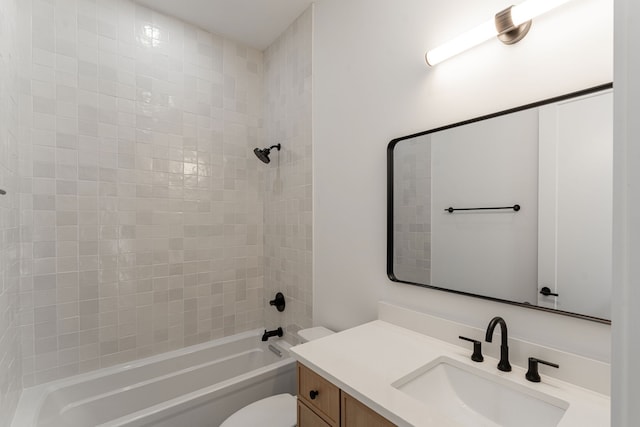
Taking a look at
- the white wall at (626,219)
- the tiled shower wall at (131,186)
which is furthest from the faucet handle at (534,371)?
the tiled shower wall at (131,186)

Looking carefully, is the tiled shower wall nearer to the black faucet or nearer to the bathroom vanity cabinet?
the bathroom vanity cabinet

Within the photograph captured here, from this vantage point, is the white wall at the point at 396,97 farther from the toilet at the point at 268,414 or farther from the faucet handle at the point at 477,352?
the toilet at the point at 268,414

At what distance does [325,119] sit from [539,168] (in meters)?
1.18

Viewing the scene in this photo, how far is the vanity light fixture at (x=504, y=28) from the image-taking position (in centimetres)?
91

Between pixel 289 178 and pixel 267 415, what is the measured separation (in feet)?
4.68

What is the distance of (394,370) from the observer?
0.98 m

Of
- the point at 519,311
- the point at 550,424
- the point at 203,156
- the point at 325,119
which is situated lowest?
the point at 550,424

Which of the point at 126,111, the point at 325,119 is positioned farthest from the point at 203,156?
the point at 325,119

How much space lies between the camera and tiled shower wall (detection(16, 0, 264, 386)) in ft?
5.33

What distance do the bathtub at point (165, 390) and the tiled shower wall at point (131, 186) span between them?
101 millimetres

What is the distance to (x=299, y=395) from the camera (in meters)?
1.16

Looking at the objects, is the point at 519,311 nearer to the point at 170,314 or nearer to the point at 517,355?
the point at 517,355

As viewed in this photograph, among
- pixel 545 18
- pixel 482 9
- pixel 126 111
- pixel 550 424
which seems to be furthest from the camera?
pixel 126 111

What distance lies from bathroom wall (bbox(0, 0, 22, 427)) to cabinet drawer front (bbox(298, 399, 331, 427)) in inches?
46.4
